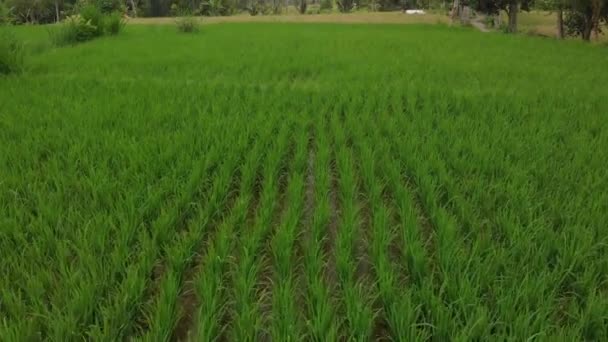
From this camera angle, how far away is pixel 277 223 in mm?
1955

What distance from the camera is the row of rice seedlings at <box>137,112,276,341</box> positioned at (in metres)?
1.20

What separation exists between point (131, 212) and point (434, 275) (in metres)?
1.35

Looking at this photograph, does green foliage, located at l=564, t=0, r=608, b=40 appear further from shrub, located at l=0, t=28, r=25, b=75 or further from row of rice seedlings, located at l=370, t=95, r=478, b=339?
shrub, located at l=0, t=28, r=25, b=75

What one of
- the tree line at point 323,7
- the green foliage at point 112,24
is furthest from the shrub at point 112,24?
the tree line at point 323,7

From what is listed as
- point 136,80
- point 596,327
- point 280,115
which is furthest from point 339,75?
point 596,327

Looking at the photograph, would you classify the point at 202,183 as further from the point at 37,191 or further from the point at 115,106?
the point at 115,106

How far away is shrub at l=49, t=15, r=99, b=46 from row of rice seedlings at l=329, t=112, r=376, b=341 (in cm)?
996

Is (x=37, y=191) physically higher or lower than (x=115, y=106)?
lower

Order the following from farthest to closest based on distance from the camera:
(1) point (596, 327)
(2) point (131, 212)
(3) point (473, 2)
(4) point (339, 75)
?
(3) point (473, 2) < (4) point (339, 75) < (2) point (131, 212) < (1) point (596, 327)

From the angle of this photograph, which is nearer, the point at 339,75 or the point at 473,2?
the point at 339,75

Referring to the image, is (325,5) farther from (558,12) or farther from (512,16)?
(558,12)

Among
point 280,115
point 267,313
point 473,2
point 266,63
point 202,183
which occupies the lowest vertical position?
point 267,313

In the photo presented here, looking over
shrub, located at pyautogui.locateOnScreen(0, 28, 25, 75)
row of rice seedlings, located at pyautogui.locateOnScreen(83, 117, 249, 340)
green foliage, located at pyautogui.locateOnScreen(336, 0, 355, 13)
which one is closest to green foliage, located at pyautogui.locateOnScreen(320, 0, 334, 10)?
green foliage, located at pyautogui.locateOnScreen(336, 0, 355, 13)

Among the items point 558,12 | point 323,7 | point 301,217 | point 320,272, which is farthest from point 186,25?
point 323,7
